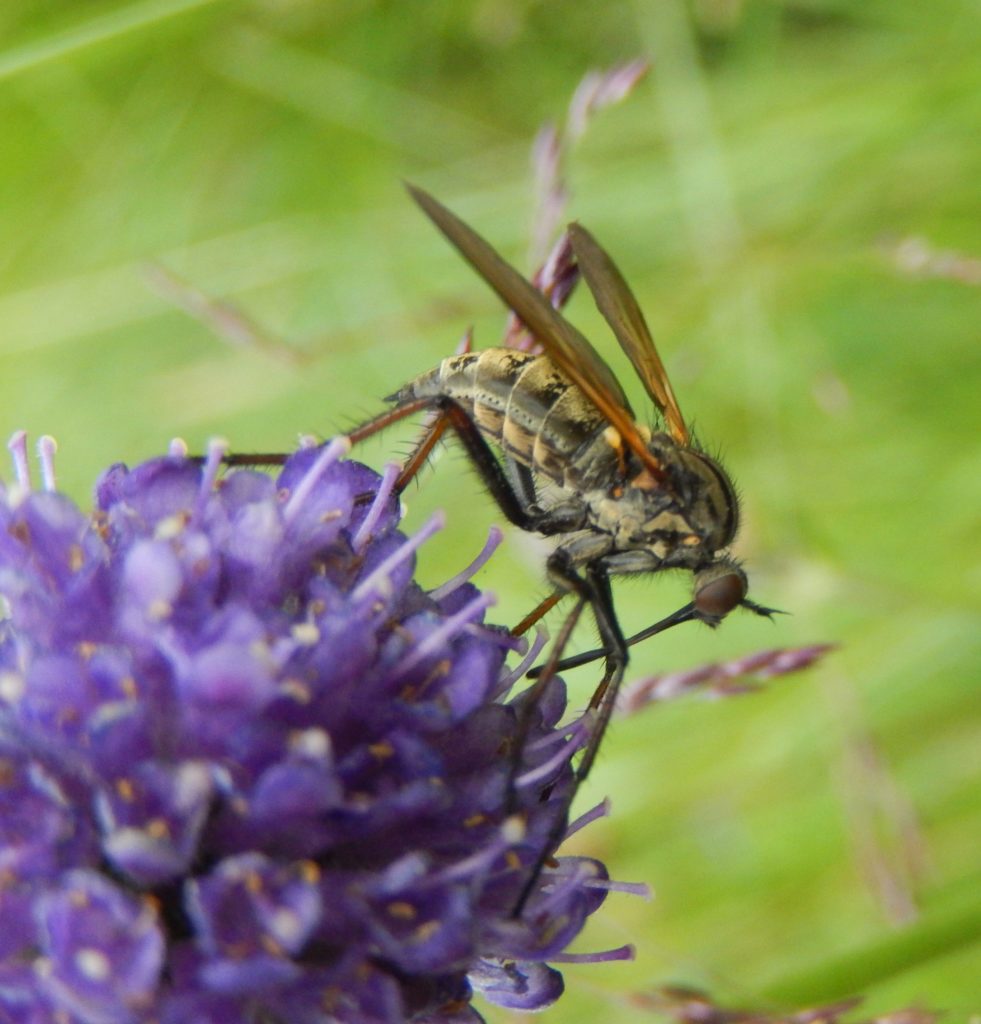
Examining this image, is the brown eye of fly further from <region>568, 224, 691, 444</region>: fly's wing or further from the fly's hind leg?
<region>568, 224, 691, 444</region>: fly's wing

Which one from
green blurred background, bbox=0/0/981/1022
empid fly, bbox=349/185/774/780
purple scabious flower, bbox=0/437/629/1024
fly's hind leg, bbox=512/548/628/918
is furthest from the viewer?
green blurred background, bbox=0/0/981/1022

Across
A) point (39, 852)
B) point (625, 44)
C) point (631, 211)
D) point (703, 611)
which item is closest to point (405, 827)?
point (39, 852)

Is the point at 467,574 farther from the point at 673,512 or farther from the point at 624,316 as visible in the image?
the point at 624,316

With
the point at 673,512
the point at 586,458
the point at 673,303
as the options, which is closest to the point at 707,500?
the point at 673,512

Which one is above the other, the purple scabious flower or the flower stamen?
the flower stamen

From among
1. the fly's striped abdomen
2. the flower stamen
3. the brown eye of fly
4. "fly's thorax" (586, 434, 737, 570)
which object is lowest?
the flower stamen

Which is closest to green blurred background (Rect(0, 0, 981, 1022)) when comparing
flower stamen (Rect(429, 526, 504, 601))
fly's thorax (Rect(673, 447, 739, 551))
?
fly's thorax (Rect(673, 447, 739, 551))
